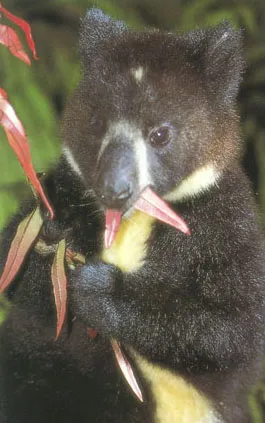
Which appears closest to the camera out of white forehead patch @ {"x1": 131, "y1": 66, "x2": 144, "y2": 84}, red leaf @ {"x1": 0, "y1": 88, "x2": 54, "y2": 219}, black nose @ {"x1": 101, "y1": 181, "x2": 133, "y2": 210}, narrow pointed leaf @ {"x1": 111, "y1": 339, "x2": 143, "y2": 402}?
red leaf @ {"x1": 0, "y1": 88, "x2": 54, "y2": 219}

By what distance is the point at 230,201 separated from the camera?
3.34 ft

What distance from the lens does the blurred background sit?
964 millimetres

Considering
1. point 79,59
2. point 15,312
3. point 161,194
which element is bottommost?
point 15,312

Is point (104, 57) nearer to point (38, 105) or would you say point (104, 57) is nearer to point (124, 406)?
point (38, 105)

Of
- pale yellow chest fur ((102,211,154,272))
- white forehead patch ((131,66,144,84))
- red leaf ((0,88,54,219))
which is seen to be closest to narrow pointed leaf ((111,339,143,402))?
pale yellow chest fur ((102,211,154,272))

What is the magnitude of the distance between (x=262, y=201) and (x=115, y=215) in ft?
1.27

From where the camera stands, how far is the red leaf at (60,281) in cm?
93

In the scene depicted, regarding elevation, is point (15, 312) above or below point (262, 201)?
below

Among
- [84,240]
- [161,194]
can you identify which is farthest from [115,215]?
[84,240]

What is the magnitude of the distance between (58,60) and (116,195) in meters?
0.29

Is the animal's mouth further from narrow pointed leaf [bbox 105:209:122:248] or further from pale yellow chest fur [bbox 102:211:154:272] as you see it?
pale yellow chest fur [bbox 102:211:154:272]

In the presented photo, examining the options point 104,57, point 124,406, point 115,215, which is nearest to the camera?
point 115,215

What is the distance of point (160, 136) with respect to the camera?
92cm

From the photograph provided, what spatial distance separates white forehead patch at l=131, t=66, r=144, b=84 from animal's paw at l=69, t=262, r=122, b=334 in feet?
0.90
